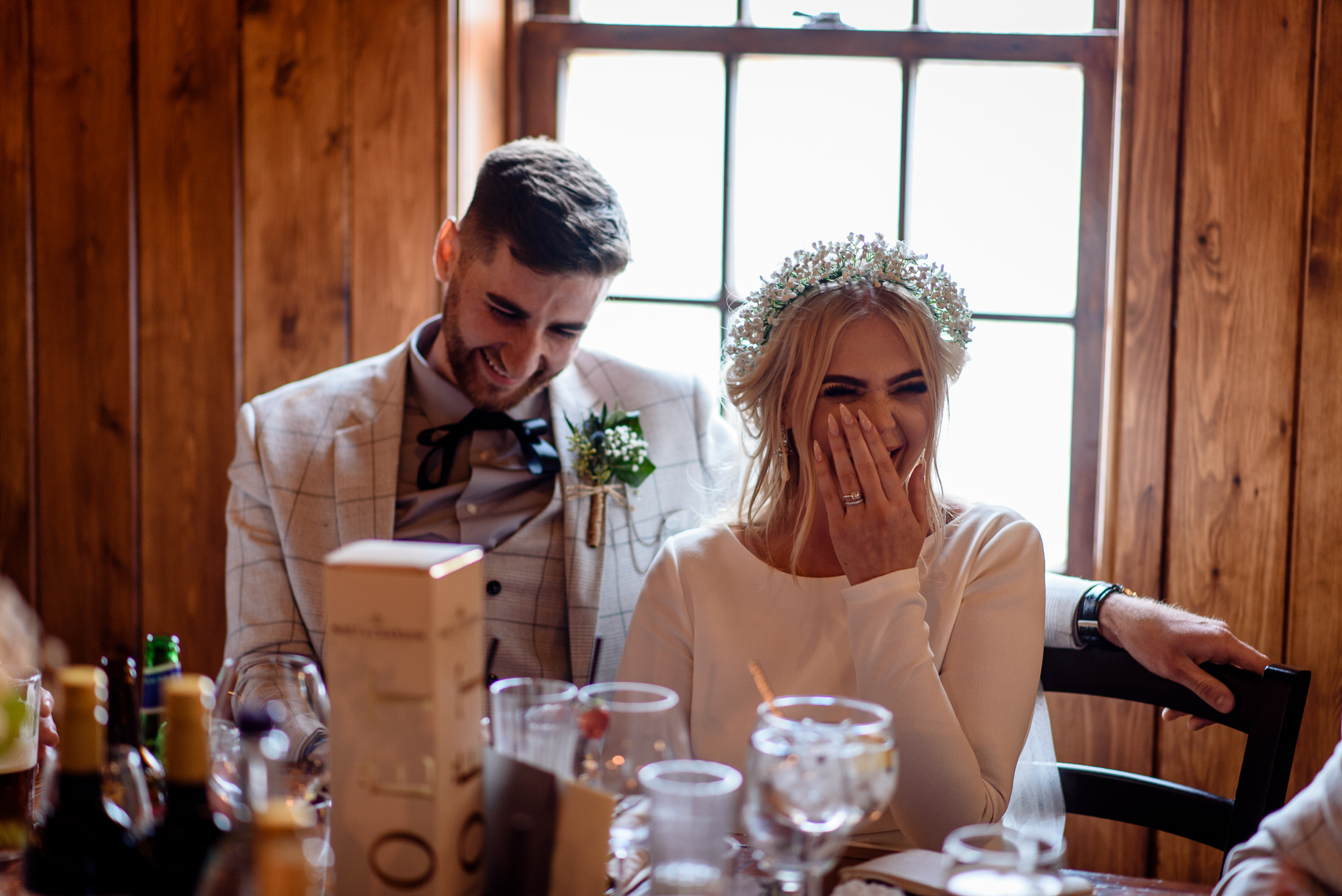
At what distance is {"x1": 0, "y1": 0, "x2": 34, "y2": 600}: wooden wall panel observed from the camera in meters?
2.54

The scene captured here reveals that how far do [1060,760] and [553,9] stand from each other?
2276 mm

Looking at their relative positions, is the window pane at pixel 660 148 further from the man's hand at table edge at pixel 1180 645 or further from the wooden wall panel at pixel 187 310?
the man's hand at table edge at pixel 1180 645

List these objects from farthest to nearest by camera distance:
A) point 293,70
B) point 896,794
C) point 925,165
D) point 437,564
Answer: point 925,165
point 293,70
point 896,794
point 437,564

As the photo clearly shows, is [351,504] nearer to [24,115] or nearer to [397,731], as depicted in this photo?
[397,731]

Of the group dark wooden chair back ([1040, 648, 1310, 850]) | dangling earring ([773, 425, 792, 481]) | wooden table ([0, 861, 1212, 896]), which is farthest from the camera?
dangling earring ([773, 425, 792, 481])

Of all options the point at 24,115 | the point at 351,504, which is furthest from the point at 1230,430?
the point at 24,115

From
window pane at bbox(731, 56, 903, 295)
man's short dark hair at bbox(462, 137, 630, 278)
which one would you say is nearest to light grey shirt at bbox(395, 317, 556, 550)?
man's short dark hair at bbox(462, 137, 630, 278)

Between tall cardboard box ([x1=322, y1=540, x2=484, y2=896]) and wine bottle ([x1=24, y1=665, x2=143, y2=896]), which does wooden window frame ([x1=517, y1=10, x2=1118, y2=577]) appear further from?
wine bottle ([x1=24, y1=665, x2=143, y2=896])

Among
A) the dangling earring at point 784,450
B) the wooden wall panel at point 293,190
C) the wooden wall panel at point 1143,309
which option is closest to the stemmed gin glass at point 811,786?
the dangling earring at point 784,450

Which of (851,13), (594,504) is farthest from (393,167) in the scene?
(851,13)

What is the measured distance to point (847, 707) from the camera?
1093 millimetres

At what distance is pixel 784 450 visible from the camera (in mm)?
1979

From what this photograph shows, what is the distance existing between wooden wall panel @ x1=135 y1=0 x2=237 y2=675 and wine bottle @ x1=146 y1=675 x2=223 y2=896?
1.77 m

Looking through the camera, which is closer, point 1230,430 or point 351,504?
point 351,504
